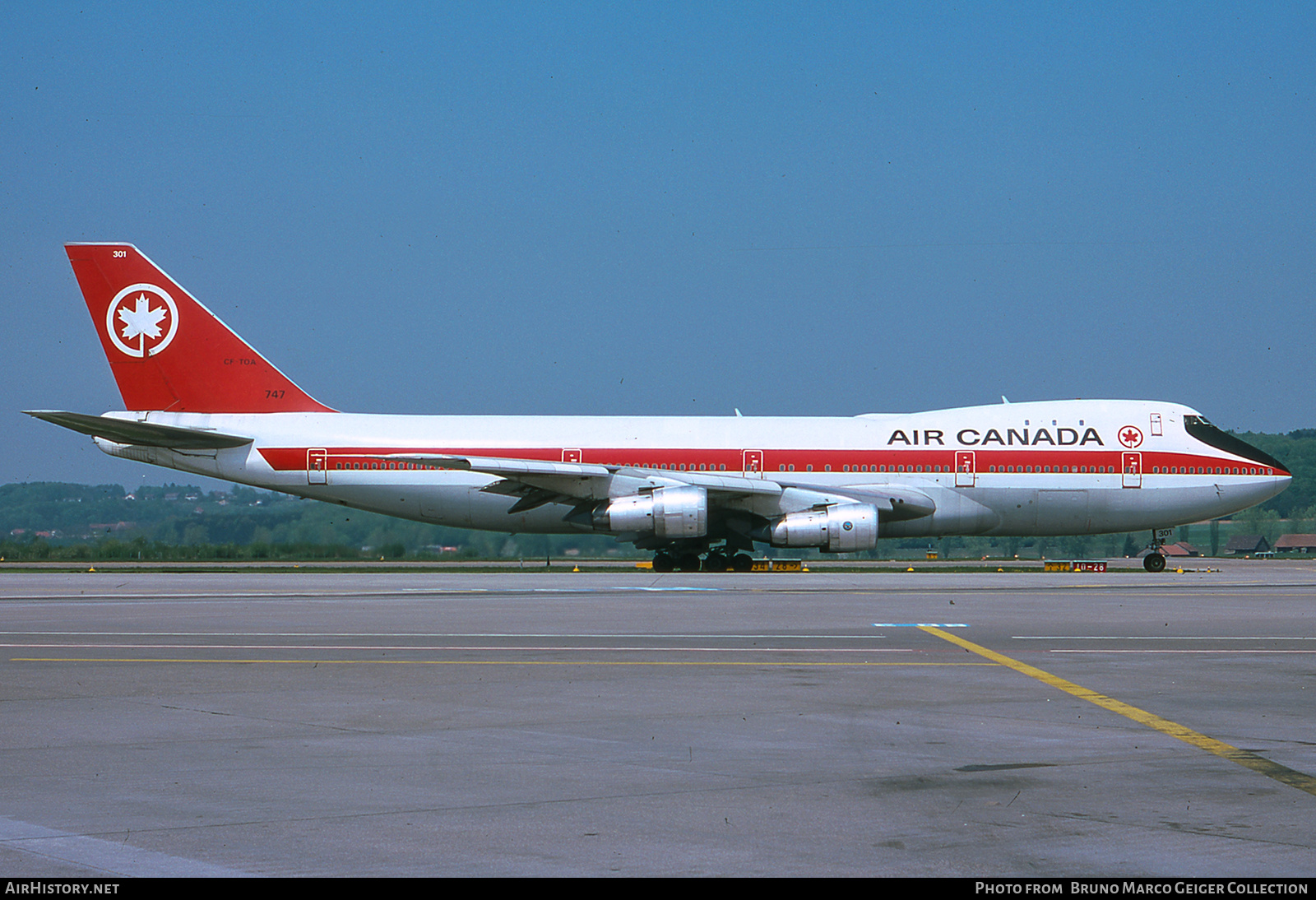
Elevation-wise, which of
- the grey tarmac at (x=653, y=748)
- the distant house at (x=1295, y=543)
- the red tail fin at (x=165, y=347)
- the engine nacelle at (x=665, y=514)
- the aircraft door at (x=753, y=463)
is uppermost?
the red tail fin at (x=165, y=347)

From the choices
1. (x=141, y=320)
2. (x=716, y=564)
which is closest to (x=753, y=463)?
(x=716, y=564)

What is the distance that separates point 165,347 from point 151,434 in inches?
117

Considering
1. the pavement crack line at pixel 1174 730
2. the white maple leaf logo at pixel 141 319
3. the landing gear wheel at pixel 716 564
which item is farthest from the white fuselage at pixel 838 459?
the pavement crack line at pixel 1174 730

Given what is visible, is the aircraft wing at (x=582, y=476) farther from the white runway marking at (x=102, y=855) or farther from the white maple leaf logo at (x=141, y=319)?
the white runway marking at (x=102, y=855)

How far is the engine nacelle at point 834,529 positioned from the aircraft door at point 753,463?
2.15 m

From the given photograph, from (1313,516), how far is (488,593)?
7769 centimetres

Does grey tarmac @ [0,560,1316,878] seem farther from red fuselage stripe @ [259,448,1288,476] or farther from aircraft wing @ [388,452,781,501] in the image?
→ red fuselage stripe @ [259,448,1288,476]

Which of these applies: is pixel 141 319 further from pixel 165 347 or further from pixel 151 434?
pixel 151 434

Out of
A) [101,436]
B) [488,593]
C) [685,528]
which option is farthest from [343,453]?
[488,593]

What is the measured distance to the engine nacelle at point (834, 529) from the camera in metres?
31.3

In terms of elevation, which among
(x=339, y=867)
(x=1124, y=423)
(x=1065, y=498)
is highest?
(x=1124, y=423)

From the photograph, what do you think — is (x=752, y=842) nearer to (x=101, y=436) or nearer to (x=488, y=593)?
(x=488, y=593)

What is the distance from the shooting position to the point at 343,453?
34344 mm

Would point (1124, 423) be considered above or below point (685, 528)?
above
